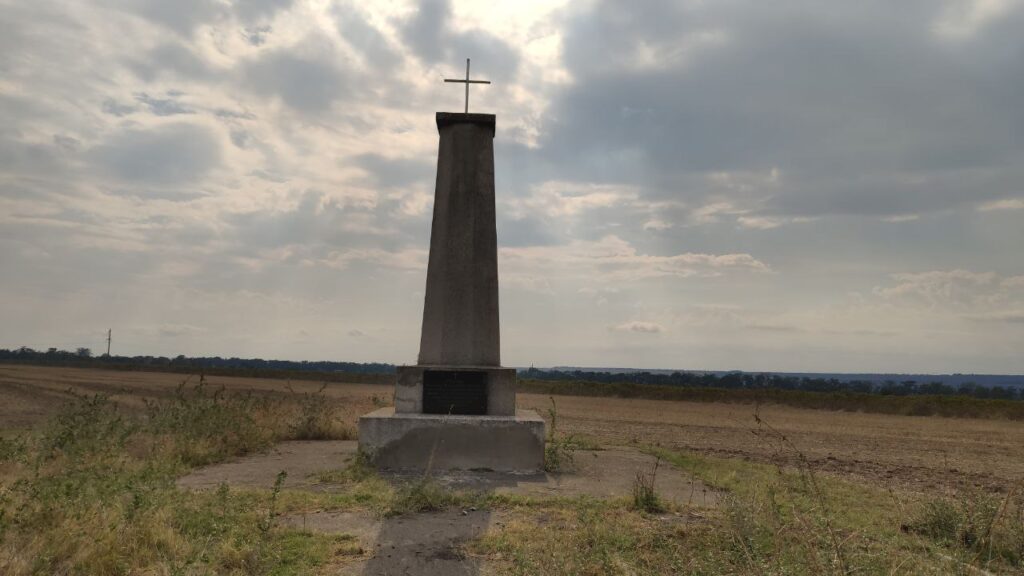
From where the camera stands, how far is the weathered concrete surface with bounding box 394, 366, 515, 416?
8.90 m

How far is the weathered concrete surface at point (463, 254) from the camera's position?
29.8 feet

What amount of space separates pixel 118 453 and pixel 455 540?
17.7 feet

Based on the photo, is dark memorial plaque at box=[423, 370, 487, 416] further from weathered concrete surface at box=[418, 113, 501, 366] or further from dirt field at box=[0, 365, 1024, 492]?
dirt field at box=[0, 365, 1024, 492]

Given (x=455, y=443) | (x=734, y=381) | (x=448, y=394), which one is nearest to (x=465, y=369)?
(x=448, y=394)

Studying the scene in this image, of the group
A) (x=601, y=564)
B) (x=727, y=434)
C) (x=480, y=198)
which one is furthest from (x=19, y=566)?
(x=727, y=434)

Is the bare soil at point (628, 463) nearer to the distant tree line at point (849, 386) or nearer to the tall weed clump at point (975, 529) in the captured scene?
the tall weed clump at point (975, 529)

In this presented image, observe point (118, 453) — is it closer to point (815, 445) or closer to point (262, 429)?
point (262, 429)

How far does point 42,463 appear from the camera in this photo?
715 centimetres

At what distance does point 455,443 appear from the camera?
8.41m

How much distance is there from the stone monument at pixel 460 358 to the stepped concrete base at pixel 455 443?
0.5 inches

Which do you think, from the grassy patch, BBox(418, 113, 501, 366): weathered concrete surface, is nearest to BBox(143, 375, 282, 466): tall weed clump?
the grassy patch

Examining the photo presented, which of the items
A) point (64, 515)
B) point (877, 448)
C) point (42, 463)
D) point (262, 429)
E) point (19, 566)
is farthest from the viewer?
point (877, 448)

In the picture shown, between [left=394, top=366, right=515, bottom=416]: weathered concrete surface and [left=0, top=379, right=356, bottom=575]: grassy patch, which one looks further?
[left=394, top=366, right=515, bottom=416]: weathered concrete surface

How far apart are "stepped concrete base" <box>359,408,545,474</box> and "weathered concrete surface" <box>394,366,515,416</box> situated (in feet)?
1.59
